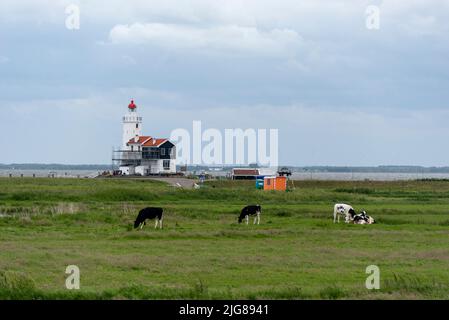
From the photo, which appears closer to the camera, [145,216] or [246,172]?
[145,216]

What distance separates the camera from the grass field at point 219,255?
717 inches

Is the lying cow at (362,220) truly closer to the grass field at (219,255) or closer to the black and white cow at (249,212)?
the grass field at (219,255)

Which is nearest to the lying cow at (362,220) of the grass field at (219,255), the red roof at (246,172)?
the grass field at (219,255)

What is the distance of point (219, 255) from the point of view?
83.1ft

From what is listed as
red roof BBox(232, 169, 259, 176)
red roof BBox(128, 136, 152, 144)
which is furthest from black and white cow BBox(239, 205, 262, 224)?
Answer: red roof BBox(128, 136, 152, 144)

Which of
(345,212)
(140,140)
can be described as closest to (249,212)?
(345,212)

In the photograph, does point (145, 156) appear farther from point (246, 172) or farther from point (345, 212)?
point (345, 212)

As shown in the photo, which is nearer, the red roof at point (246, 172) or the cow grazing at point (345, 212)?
the cow grazing at point (345, 212)

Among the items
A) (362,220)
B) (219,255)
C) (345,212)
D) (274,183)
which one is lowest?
(219,255)

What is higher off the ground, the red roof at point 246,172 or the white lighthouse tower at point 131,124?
the white lighthouse tower at point 131,124

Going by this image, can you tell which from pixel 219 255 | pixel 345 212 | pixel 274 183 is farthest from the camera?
pixel 274 183

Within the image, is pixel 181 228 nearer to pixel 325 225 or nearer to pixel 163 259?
pixel 325 225

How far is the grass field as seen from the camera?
1822 cm
